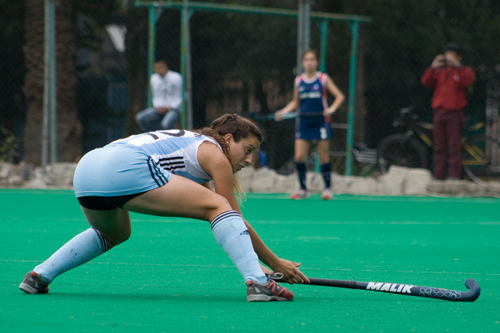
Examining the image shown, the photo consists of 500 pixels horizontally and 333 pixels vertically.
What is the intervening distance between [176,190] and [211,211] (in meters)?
0.18

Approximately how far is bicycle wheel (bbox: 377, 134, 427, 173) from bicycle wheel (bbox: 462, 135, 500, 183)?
681 mm

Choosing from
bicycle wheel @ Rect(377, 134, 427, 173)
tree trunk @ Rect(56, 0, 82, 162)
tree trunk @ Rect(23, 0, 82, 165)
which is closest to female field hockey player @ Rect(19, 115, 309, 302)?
bicycle wheel @ Rect(377, 134, 427, 173)

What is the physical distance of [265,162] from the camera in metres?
13.1

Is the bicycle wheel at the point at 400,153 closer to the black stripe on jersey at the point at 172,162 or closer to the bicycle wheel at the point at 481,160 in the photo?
the bicycle wheel at the point at 481,160

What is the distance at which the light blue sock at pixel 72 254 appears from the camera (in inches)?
156

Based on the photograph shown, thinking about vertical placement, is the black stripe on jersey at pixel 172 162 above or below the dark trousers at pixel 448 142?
above

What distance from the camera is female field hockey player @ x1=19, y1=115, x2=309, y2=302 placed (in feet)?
12.2

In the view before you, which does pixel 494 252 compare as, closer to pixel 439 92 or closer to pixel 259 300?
pixel 259 300

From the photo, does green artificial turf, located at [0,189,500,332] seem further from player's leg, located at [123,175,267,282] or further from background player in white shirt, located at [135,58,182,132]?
background player in white shirt, located at [135,58,182,132]

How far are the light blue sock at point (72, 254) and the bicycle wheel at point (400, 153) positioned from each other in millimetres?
9262

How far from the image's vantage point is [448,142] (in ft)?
39.9

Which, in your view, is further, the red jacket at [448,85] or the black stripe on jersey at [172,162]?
the red jacket at [448,85]

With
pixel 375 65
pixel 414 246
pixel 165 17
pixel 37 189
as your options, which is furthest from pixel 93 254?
pixel 165 17

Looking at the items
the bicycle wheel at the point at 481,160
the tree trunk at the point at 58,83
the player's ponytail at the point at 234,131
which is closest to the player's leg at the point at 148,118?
the tree trunk at the point at 58,83
